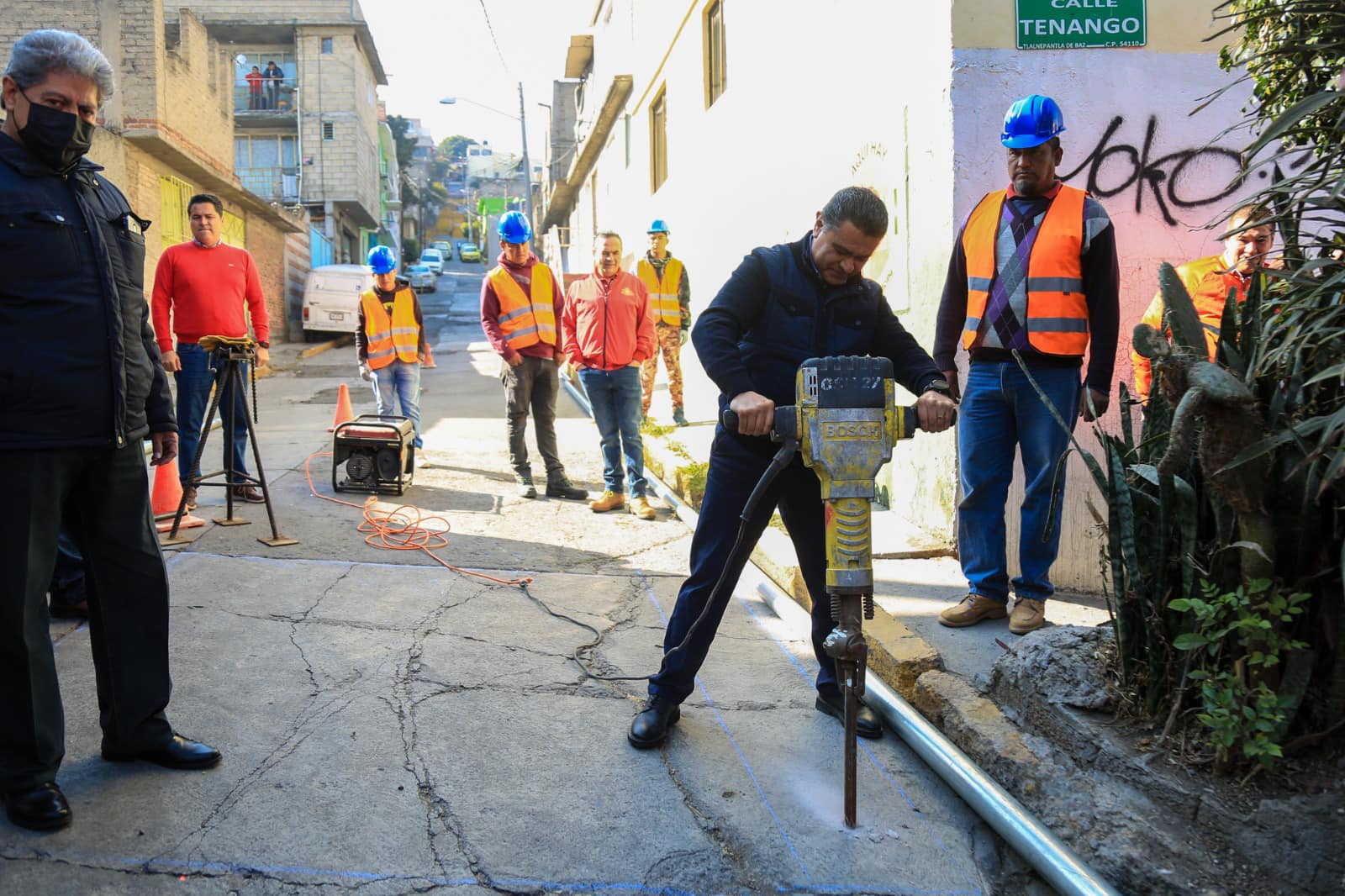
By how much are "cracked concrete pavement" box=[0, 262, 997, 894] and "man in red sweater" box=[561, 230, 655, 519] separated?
1739 millimetres

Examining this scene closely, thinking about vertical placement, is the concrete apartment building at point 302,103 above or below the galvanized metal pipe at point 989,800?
above

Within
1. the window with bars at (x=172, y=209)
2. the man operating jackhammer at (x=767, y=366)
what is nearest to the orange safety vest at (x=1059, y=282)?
the man operating jackhammer at (x=767, y=366)

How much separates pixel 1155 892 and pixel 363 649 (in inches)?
118

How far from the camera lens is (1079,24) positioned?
16.6ft

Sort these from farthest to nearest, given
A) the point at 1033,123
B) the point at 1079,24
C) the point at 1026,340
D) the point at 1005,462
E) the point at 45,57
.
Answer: the point at 1079,24, the point at 1005,462, the point at 1026,340, the point at 1033,123, the point at 45,57

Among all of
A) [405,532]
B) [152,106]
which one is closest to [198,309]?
[405,532]

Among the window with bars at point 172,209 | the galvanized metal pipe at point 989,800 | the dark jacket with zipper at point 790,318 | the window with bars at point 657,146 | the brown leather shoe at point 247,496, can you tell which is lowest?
the galvanized metal pipe at point 989,800

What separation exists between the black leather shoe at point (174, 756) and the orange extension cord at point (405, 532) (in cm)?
234

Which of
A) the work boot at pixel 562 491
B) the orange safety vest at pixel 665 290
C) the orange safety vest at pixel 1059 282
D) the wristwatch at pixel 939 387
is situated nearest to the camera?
the wristwatch at pixel 939 387

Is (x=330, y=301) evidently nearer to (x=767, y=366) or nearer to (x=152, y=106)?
(x=152, y=106)

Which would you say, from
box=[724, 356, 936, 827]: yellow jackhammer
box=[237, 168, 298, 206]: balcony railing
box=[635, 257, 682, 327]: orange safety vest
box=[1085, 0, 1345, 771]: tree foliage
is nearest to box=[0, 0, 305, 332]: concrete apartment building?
box=[635, 257, 682, 327]: orange safety vest

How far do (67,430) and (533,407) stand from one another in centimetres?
497

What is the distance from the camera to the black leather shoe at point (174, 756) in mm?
3041

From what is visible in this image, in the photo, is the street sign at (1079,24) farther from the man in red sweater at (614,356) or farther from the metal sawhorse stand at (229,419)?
the metal sawhorse stand at (229,419)
